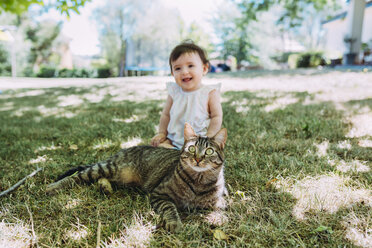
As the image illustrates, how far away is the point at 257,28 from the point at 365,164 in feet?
117

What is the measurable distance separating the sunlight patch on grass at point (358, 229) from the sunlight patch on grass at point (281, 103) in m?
3.41

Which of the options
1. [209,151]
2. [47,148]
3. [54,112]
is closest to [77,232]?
[209,151]

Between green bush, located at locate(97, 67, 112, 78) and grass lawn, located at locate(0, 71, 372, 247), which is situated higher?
green bush, located at locate(97, 67, 112, 78)

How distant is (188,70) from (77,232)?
1.88 m

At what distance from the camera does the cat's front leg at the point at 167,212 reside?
5.51ft

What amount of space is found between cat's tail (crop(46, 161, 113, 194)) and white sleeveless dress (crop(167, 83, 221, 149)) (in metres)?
0.95

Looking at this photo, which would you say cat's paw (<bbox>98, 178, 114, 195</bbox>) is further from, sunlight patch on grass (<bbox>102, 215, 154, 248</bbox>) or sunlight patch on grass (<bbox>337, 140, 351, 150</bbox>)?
sunlight patch on grass (<bbox>337, 140, 351, 150</bbox>)

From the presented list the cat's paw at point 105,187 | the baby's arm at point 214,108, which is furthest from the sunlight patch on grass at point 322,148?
the cat's paw at point 105,187

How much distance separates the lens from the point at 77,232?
1669mm

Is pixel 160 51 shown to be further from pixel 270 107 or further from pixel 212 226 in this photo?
pixel 212 226

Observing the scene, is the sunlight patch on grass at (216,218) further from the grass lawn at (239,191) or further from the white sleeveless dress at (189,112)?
the white sleeveless dress at (189,112)

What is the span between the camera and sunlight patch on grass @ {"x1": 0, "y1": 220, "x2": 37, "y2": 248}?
1.53m

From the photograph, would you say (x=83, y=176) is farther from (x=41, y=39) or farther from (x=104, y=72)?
(x=41, y=39)

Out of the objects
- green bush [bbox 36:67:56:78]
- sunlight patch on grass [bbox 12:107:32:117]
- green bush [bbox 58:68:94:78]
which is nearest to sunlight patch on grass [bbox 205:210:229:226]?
sunlight patch on grass [bbox 12:107:32:117]
